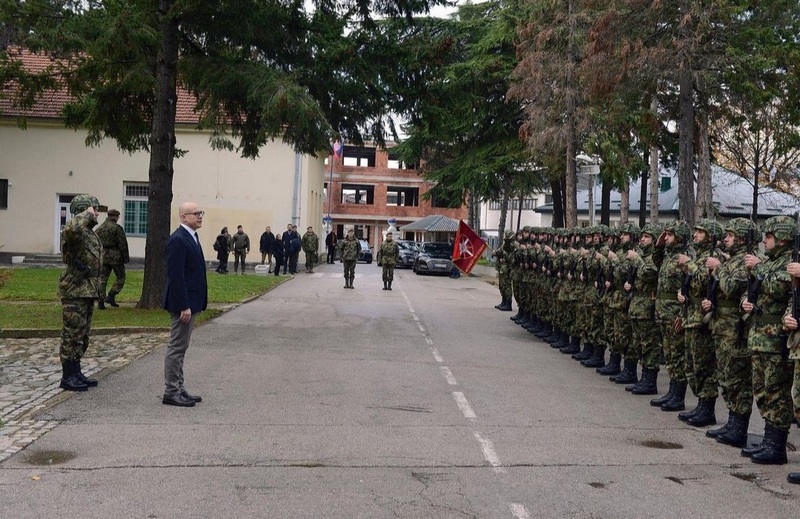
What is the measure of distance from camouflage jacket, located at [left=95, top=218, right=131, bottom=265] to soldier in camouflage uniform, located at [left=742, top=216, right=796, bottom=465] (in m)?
14.1

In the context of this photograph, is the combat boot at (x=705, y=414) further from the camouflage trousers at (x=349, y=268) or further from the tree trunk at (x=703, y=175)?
the camouflage trousers at (x=349, y=268)

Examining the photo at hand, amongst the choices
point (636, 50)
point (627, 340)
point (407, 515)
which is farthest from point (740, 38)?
point (407, 515)

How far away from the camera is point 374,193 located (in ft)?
255

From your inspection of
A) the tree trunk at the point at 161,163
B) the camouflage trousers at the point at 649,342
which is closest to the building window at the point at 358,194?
the tree trunk at the point at 161,163

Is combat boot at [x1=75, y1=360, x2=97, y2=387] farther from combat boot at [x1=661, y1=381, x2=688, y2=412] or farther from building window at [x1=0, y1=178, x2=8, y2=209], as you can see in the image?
building window at [x1=0, y1=178, x2=8, y2=209]

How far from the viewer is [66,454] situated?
6770 millimetres

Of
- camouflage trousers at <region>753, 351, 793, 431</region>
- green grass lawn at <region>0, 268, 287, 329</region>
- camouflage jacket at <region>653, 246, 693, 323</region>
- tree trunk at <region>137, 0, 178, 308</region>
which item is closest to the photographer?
camouflage trousers at <region>753, 351, 793, 431</region>

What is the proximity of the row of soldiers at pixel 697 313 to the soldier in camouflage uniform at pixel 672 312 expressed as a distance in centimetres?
1

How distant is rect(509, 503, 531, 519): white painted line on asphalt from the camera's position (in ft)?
18.0

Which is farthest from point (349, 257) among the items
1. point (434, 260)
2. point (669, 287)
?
point (669, 287)

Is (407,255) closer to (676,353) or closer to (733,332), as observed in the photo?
(676,353)

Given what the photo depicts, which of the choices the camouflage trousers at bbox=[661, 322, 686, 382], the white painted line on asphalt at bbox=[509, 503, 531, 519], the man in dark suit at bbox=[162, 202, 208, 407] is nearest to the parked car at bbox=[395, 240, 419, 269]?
the camouflage trousers at bbox=[661, 322, 686, 382]

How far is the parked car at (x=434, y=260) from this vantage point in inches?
1596

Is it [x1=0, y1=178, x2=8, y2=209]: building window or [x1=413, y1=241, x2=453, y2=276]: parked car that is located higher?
[x1=0, y1=178, x2=8, y2=209]: building window
